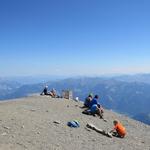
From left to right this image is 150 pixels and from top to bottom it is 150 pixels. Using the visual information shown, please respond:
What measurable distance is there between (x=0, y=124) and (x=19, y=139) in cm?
338

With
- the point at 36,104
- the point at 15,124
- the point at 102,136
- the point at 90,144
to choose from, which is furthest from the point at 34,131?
the point at 36,104

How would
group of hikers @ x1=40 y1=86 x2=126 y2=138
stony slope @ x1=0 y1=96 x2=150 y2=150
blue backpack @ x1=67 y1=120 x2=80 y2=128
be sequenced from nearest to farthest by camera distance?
stony slope @ x1=0 y1=96 x2=150 y2=150 < group of hikers @ x1=40 y1=86 x2=126 y2=138 < blue backpack @ x1=67 y1=120 x2=80 y2=128

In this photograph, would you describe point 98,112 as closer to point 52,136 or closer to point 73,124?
point 73,124

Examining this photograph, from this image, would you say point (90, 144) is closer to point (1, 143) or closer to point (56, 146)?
point (56, 146)

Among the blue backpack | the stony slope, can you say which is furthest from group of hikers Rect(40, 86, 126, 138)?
the blue backpack

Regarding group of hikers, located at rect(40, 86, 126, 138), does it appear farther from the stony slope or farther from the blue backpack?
the blue backpack

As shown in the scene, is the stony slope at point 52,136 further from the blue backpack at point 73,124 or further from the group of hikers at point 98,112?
the group of hikers at point 98,112

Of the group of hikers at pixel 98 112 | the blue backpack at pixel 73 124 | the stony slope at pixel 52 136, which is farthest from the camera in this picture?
the blue backpack at pixel 73 124

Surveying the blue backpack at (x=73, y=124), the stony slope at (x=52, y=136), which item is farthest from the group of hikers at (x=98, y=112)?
the blue backpack at (x=73, y=124)

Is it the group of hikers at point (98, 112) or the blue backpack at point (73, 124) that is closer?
the group of hikers at point (98, 112)

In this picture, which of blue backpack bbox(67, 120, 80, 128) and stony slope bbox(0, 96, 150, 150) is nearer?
stony slope bbox(0, 96, 150, 150)

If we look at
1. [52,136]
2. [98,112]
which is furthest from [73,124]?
[98,112]

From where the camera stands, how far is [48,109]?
36.5 metres

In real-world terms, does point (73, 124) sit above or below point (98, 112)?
below
